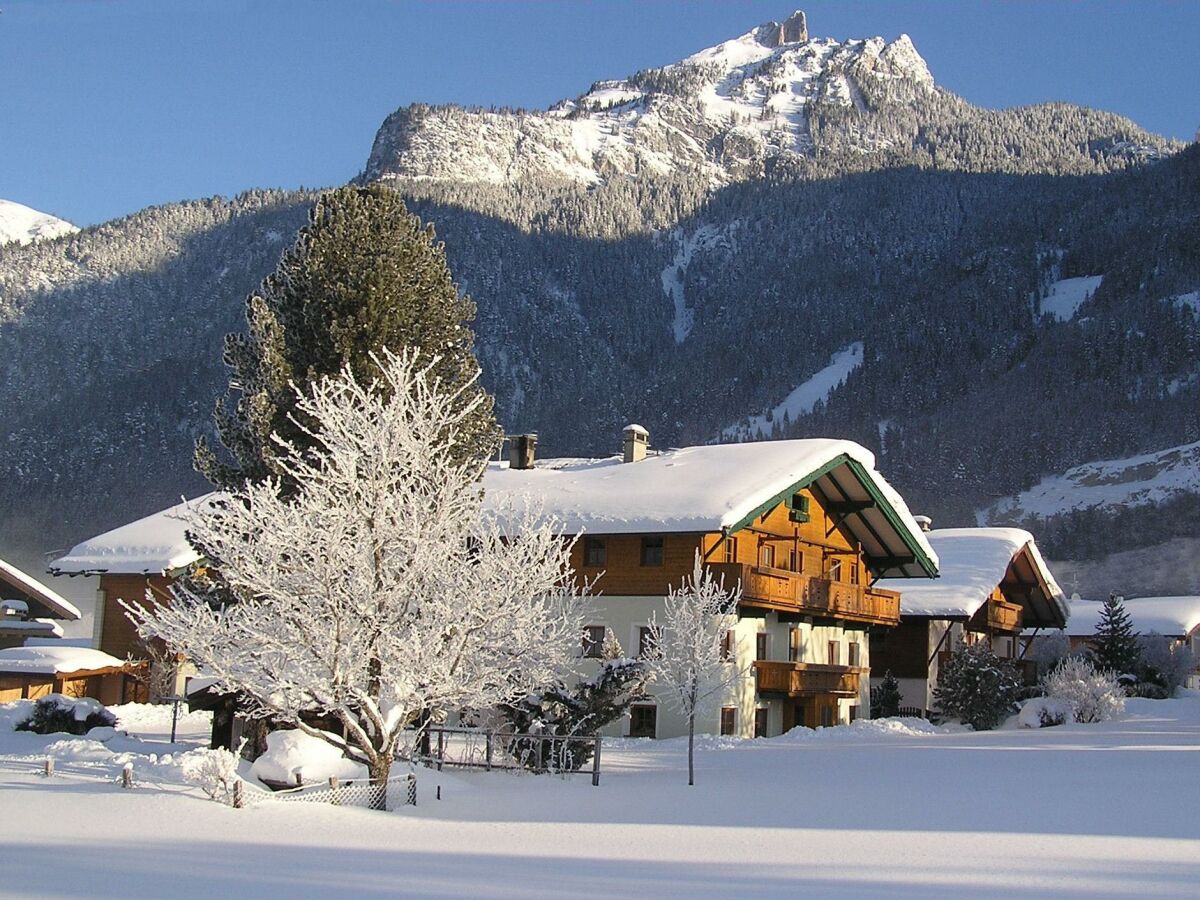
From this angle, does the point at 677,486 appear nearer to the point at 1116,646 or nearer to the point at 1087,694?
the point at 1087,694

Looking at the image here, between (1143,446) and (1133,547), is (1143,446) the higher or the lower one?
the higher one

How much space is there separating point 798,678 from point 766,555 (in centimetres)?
388

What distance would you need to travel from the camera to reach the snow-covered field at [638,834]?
11922 millimetres

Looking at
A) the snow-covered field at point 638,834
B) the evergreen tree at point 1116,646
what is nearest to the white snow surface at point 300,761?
the snow-covered field at point 638,834

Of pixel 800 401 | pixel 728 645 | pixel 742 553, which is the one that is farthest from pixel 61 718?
pixel 800 401

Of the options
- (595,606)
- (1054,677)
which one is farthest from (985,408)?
(595,606)

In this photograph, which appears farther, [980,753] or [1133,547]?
[1133,547]

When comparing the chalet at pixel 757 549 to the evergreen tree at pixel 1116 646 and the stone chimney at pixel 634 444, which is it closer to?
the stone chimney at pixel 634 444

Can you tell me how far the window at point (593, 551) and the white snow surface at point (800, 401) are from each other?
14461 cm

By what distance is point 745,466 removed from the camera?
36219 mm

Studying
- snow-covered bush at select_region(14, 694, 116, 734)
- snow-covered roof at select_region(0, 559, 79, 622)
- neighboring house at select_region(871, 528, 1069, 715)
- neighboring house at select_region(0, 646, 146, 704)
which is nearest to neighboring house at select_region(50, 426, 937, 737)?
snow-covered roof at select_region(0, 559, 79, 622)

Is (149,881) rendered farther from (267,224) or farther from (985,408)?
(267,224)

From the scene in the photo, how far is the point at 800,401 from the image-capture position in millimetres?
189250

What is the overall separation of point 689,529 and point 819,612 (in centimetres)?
706
